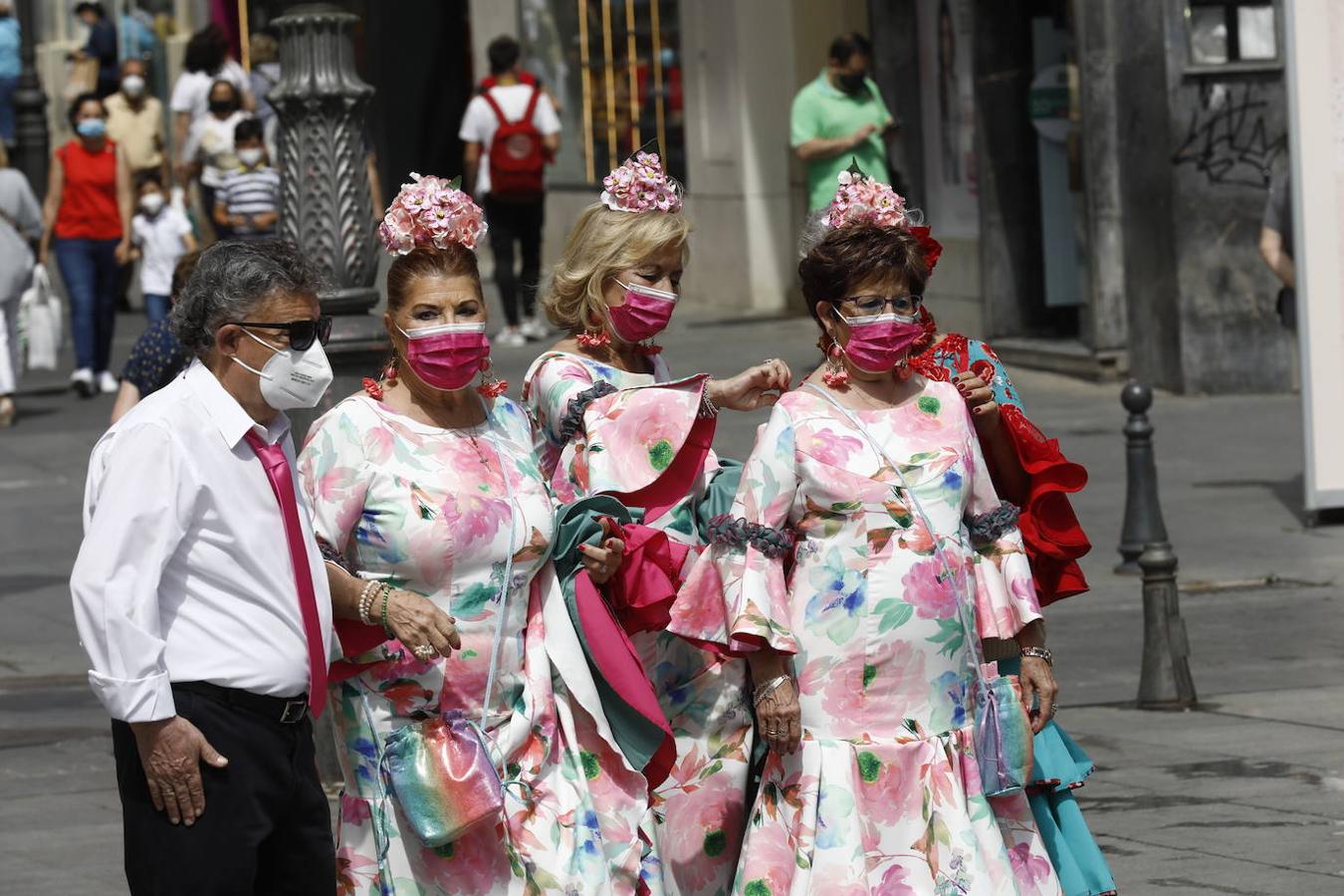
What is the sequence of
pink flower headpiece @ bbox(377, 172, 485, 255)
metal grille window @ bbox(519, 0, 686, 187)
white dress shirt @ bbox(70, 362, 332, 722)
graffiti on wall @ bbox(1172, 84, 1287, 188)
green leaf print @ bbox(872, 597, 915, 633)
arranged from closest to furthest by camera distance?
white dress shirt @ bbox(70, 362, 332, 722) < pink flower headpiece @ bbox(377, 172, 485, 255) < green leaf print @ bbox(872, 597, 915, 633) < graffiti on wall @ bbox(1172, 84, 1287, 188) < metal grille window @ bbox(519, 0, 686, 187)

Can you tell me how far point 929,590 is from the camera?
208 inches

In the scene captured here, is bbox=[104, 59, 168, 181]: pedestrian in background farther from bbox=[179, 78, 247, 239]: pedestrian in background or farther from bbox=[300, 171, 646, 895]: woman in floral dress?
bbox=[300, 171, 646, 895]: woman in floral dress

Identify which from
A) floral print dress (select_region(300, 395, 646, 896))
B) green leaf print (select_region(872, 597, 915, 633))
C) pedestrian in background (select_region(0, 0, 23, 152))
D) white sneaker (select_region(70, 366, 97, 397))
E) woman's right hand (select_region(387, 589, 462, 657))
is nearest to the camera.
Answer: woman's right hand (select_region(387, 589, 462, 657))

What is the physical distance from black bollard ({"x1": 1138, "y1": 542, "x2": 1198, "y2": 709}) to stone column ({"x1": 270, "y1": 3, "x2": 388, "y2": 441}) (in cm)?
281

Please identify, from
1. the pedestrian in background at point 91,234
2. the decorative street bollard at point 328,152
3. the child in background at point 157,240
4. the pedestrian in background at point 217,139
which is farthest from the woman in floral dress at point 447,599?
the pedestrian in background at point 91,234

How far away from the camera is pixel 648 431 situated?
18.6ft

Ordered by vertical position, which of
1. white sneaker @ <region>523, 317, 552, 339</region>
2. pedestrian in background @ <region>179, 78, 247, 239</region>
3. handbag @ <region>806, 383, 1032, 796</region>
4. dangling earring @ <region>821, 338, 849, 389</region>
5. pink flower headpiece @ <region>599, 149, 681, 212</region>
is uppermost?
pedestrian in background @ <region>179, 78, 247, 239</region>

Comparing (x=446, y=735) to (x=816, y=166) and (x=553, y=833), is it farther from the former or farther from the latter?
(x=816, y=166)

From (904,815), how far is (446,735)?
0.98 metres

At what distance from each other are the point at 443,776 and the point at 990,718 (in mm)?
1196

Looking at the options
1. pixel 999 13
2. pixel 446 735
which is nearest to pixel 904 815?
pixel 446 735

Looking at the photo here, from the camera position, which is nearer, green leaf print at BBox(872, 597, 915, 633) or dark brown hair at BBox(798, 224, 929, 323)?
green leaf print at BBox(872, 597, 915, 633)

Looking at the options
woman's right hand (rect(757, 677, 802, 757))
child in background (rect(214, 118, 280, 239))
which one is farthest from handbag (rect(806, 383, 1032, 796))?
child in background (rect(214, 118, 280, 239))

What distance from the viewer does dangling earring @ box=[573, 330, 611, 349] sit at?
5902 mm
